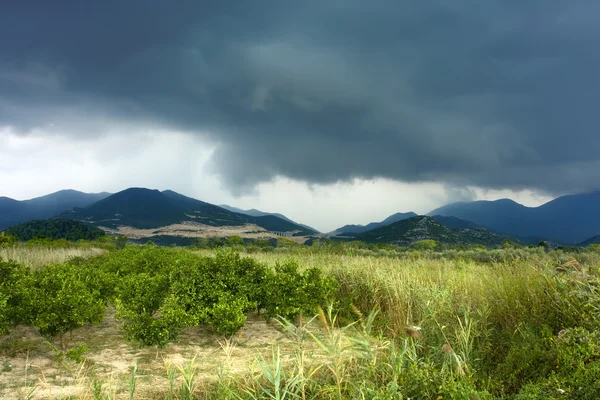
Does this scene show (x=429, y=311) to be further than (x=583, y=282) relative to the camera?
Yes

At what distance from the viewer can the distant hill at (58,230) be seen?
60662 mm

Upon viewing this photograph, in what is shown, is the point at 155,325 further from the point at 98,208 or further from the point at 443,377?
the point at 98,208

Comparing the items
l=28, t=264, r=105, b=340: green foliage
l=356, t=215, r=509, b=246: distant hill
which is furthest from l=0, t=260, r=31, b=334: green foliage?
l=356, t=215, r=509, b=246: distant hill

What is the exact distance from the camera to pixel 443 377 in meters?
3.61

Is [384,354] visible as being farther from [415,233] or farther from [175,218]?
[175,218]

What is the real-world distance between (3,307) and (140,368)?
2717 millimetres

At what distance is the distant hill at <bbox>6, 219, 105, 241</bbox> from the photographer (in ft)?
199

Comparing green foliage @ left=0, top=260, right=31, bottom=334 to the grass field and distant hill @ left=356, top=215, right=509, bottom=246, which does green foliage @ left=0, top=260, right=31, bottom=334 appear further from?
distant hill @ left=356, top=215, right=509, bottom=246

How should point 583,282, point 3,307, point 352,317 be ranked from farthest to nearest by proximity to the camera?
point 352,317, point 3,307, point 583,282

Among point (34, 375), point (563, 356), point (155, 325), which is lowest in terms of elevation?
point (34, 375)

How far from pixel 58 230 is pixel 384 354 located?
7396 centimetres

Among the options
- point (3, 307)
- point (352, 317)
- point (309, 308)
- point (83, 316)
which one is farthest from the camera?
point (352, 317)

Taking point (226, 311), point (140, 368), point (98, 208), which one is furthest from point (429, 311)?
point (98, 208)

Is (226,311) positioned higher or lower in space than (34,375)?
higher
